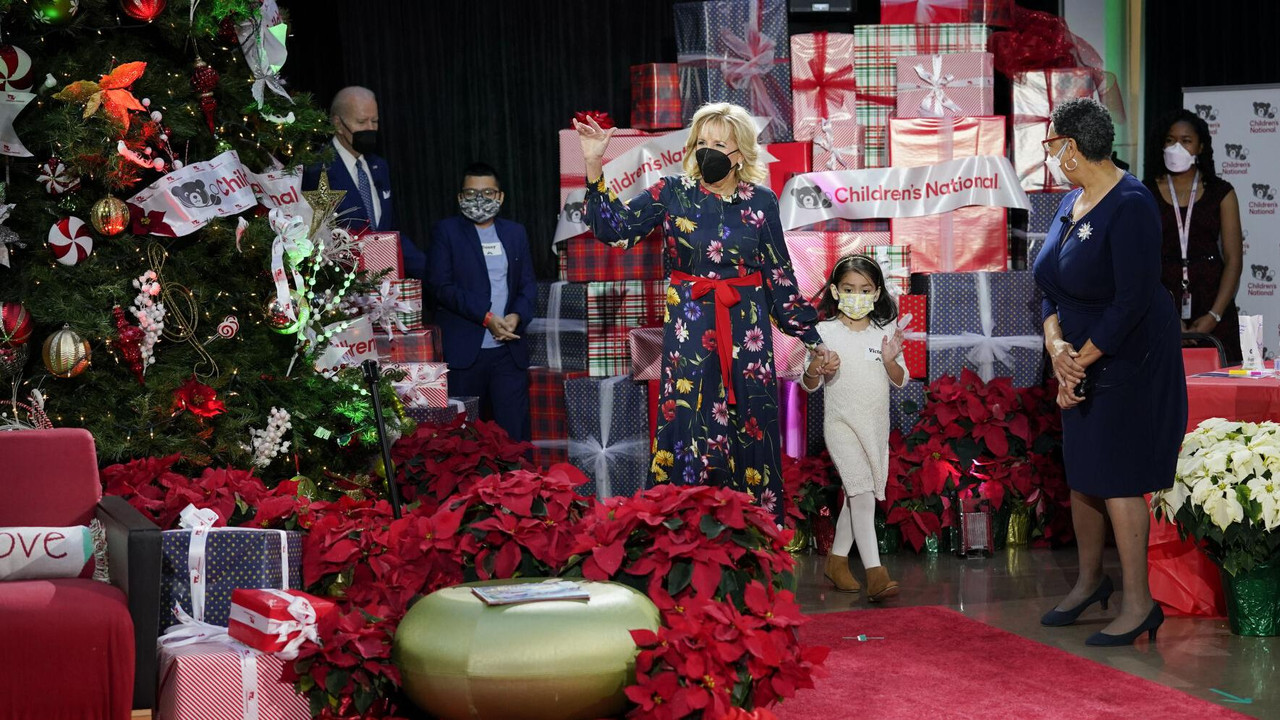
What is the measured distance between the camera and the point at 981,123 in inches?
253

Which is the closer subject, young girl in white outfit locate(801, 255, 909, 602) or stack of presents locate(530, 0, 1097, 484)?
young girl in white outfit locate(801, 255, 909, 602)

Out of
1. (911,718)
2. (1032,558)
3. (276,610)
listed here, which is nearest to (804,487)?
(1032,558)

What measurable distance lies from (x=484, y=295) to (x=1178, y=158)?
3056 millimetres

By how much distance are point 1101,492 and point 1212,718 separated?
947 millimetres

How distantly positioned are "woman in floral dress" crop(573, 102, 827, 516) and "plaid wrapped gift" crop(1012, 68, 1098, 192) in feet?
7.56

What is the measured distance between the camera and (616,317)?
6.25m

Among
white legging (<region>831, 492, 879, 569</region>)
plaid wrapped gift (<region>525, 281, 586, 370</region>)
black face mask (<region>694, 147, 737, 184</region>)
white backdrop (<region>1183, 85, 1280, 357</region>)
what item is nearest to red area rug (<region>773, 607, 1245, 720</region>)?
white legging (<region>831, 492, 879, 569</region>)

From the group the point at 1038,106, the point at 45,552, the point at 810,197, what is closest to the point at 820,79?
Answer: the point at 810,197

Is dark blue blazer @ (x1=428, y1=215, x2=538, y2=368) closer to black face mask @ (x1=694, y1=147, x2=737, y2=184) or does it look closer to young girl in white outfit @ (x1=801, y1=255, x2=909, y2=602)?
young girl in white outfit @ (x1=801, y1=255, x2=909, y2=602)

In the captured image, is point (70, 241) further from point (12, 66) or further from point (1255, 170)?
point (1255, 170)

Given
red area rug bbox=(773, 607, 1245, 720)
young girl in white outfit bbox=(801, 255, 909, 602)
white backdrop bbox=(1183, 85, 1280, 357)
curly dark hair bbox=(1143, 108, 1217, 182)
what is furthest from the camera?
white backdrop bbox=(1183, 85, 1280, 357)

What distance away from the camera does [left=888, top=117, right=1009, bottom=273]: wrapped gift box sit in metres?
6.38

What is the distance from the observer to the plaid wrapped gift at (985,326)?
245 inches

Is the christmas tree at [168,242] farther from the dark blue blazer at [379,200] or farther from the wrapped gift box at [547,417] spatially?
the wrapped gift box at [547,417]
